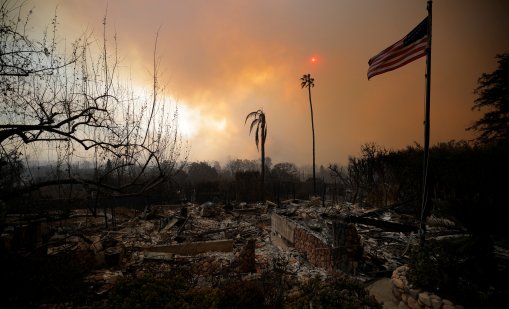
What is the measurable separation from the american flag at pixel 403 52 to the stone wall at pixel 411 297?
5.20 metres

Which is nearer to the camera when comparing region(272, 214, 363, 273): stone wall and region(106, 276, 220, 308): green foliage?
region(106, 276, 220, 308): green foliage

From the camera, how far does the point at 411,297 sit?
4.62 metres

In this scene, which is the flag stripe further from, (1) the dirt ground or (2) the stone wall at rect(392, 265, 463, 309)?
(1) the dirt ground

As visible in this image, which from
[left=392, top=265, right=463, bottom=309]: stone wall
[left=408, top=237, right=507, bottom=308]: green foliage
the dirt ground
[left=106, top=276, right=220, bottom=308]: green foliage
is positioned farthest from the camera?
the dirt ground

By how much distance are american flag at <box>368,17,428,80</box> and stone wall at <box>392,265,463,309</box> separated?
17.0 ft

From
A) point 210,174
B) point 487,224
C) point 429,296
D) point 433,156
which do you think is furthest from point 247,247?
point 210,174

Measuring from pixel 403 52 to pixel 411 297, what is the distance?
5904 millimetres

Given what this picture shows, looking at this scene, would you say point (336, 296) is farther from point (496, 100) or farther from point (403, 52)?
point (496, 100)

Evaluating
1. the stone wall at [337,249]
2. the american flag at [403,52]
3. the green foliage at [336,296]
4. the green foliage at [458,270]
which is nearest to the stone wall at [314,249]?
the stone wall at [337,249]

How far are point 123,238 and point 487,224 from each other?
1251 cm

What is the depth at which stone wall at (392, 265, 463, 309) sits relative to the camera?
13.5 ft

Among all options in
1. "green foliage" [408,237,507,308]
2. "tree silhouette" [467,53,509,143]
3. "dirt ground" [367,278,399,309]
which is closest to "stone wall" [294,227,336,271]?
"dirt ground" [367,278,399,309]

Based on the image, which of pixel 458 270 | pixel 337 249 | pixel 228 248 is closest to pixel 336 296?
pixel 458 270

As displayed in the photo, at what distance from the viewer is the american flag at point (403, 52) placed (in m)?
6.14
